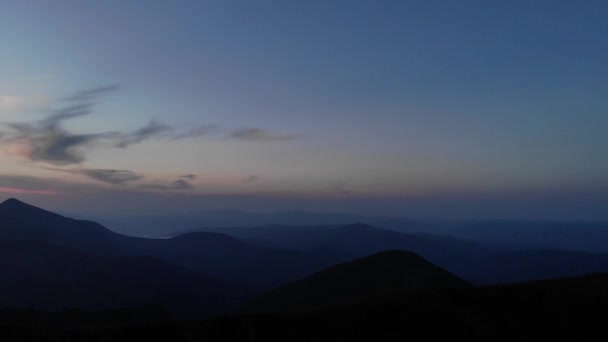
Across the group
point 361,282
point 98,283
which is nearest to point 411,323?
point 361,282

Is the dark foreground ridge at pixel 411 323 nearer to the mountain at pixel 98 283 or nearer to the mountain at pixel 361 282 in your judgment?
the mountain at pixel 361 282

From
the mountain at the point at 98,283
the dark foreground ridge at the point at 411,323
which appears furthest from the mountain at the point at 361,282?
the mountain at the point at 98,283

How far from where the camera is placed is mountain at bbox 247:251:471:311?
81.8 m

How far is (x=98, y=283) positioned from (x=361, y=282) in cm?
Result: 9838

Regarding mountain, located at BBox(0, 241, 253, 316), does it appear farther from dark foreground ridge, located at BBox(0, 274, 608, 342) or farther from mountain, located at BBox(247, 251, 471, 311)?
dark foreground ridge, located at BBox(0, 274, 608, 342)

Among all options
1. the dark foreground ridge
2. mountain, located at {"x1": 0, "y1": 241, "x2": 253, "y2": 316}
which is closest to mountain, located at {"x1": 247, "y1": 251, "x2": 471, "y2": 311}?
the dark foreground ridge

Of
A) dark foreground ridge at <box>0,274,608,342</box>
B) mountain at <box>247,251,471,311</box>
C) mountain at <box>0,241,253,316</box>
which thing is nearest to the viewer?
dark foreground ridge at <box>0,274,608,342</box>

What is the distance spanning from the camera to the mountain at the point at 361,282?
81812 millimetres

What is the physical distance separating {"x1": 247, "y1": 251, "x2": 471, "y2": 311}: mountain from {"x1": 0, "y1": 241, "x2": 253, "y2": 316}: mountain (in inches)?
1668

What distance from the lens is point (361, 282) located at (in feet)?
302

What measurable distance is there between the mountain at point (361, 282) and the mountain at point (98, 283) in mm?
42359

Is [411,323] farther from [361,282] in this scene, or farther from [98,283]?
[98,283]

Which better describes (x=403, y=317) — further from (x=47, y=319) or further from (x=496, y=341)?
(x=47, y=319)

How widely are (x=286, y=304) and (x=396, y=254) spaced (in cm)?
3387
